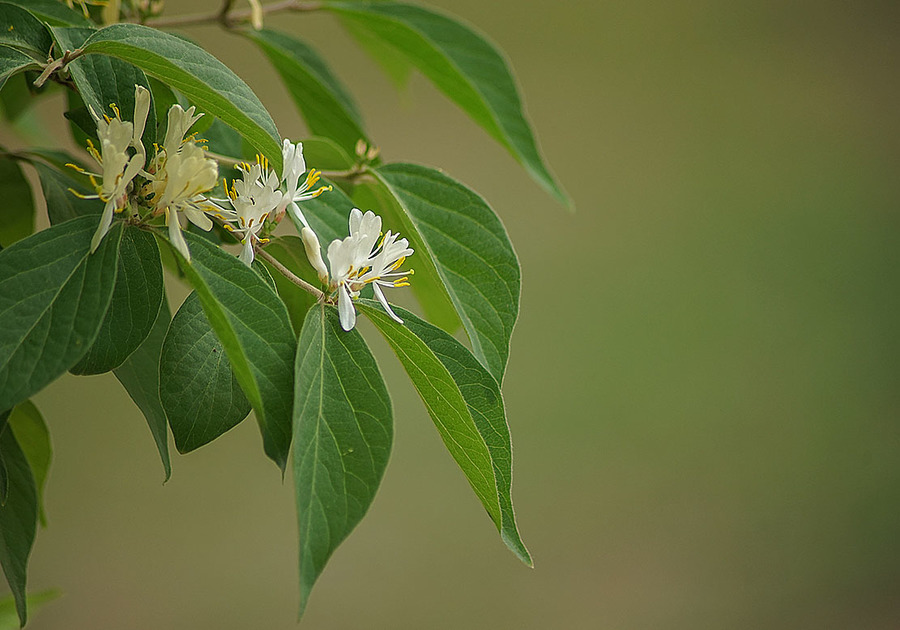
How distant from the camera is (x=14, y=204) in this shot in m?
0.35

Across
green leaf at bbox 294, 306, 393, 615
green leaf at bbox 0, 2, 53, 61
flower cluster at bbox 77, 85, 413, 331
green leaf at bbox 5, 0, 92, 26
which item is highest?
green leaf at bbox 5, 0, 92, 26

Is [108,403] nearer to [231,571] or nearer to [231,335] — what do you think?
[231,571]

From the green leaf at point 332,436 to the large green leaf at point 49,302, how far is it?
0.06 metres

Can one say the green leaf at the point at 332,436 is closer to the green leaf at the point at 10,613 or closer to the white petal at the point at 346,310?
the white petal at the point at 346,310

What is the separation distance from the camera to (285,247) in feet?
0.94

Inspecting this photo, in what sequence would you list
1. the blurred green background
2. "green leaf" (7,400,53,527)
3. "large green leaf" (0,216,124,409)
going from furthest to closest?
1. the blurred green background
2. "green leaf" (7,400,53,527)
3. "large green leaf" (0,216,124,409)

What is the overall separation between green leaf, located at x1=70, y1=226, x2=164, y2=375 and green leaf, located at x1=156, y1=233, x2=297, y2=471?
0.02m

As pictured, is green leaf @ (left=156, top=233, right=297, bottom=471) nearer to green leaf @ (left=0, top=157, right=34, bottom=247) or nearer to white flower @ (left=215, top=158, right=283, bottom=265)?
white flower @ (left=215, top=158, right=283, bottom=265)

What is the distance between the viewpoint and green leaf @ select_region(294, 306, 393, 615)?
0.19m

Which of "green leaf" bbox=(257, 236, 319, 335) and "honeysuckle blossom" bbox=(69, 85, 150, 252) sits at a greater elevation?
"honeysuckle blossom" bbox=(69, 85, 150, 252)

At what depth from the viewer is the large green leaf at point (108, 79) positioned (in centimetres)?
24

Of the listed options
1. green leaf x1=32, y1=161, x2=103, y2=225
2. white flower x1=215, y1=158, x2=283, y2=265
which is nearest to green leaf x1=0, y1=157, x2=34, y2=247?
green leaf x1=32, y1=161, x2=103, y2=225

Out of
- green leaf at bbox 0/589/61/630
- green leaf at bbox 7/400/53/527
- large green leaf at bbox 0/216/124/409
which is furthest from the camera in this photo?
green leaf at bbox 0/589/61/630

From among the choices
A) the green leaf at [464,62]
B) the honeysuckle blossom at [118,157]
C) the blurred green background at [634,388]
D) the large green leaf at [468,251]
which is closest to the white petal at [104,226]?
the honeysuckle blossom at [118,157]
